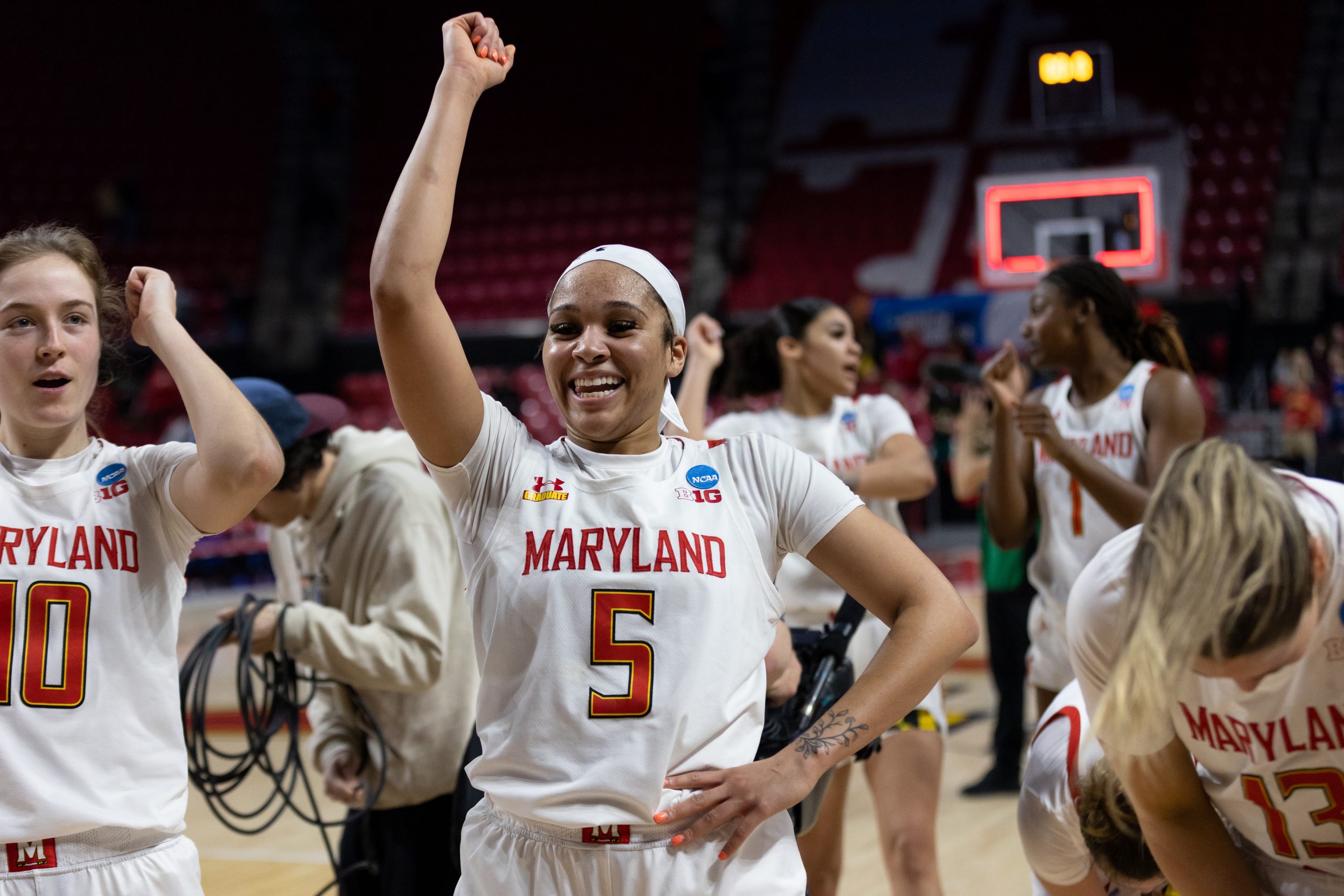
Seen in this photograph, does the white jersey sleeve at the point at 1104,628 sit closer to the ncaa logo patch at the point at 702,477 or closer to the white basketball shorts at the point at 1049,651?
the ncaa logo patch at the point at 702,477

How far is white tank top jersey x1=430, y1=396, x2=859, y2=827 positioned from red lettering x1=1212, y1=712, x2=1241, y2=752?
0.60 meters

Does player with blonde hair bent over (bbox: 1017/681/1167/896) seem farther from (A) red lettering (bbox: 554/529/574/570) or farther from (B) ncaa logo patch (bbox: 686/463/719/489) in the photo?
(A) red lettering (bbox: 554/529/574/570)

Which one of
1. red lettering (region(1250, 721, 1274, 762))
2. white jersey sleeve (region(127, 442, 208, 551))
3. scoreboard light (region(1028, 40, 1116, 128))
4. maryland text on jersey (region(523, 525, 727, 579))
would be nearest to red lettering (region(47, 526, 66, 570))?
white jersey sleeve (region(127, 442, 208, 551))

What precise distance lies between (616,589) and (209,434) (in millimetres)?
717

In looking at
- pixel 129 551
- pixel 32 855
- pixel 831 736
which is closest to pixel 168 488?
pixel 129 551

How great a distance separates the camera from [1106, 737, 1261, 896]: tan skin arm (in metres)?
1.79

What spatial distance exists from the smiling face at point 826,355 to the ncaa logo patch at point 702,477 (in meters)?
1.95

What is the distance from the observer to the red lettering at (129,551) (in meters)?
1.98

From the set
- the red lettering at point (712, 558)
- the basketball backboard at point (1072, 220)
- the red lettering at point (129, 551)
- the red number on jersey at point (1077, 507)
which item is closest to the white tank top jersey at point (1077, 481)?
the red number on jersey at point (1077, 507)

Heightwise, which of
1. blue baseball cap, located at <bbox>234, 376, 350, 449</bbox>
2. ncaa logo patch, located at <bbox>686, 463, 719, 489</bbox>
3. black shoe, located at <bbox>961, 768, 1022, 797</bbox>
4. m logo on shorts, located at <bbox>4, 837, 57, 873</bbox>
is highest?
blue baseball cap, located at <bbox>234, 376, 350, 449</bbox>

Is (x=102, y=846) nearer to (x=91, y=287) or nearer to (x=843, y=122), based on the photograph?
(x=91, y=287)

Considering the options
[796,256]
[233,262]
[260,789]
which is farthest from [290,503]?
[233,262]

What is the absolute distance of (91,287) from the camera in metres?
2.12

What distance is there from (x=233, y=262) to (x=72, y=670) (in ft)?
51.5
